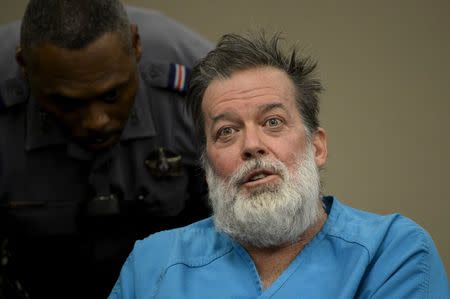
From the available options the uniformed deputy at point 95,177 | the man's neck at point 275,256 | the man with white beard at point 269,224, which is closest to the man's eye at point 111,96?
the uniformed deputy at point 95,177

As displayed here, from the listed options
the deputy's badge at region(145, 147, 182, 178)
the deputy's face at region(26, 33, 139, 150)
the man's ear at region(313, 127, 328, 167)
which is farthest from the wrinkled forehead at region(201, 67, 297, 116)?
the deputy's badge at region(145, 147, 182, 178)

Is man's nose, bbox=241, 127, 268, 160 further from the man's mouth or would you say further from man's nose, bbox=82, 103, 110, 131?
man's nose, bbox=82, 103, 110, 131

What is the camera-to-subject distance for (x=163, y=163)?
7.34ft

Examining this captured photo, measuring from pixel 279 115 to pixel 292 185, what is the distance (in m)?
0.18

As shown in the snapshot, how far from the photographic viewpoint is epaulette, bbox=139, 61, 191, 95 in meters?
2.25

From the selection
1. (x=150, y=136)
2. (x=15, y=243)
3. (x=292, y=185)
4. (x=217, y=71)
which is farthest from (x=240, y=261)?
(x=15, y=243)

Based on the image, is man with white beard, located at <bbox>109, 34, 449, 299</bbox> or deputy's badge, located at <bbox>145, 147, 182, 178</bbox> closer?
man with white beard, located at <bbox>109, 34, 449, 299</bbox>

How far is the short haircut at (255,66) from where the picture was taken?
5.79 feet

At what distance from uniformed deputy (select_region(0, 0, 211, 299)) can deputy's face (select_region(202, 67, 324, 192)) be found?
1.34ft

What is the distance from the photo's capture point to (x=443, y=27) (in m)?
2.92

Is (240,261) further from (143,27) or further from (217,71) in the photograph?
(143,27)

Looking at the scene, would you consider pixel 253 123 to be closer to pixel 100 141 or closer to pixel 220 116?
pixel 220 116

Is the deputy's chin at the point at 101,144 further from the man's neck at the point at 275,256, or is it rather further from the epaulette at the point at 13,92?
the man's neck at the point at 275,256

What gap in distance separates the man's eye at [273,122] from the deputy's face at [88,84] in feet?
1.47
